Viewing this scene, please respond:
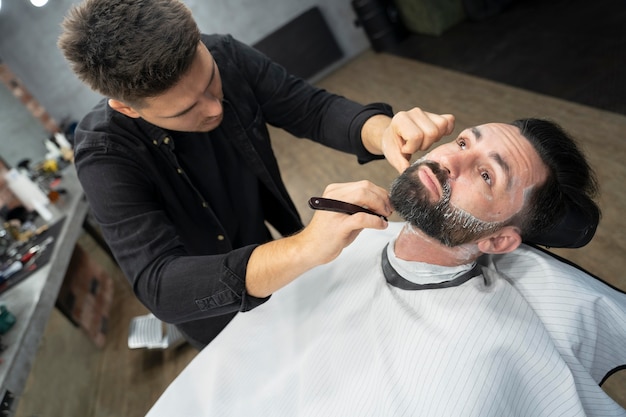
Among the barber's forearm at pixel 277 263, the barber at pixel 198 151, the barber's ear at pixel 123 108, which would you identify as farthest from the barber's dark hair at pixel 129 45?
the barber's forearm at pixel 277 263

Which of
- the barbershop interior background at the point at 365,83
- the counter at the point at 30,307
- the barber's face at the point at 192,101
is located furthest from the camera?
the barbershop interior background at the point at 365,83

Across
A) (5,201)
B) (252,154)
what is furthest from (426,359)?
(5,201)

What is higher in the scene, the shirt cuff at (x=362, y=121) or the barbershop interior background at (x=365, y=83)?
the shirt cuff at (x=362, y=121)

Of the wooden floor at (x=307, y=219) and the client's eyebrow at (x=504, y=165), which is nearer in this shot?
the client's eyebrow at (x=504, y=165)

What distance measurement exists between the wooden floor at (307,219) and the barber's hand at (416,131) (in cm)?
126

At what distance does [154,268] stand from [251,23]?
5461 millimetres

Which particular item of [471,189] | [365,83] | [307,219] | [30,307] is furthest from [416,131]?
[365,83]

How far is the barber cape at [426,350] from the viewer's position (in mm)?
1027

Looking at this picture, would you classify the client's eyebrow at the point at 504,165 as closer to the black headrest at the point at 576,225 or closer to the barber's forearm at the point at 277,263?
the black headrest at the point at 576,225

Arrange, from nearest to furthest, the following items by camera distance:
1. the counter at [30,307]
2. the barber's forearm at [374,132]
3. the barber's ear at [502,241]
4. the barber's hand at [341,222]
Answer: the barber's hand at [341,222] < the barber's ear at [502,241] < the barber's forearm at [374,132] < the counter at [30,307]

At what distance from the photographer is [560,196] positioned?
1162mm

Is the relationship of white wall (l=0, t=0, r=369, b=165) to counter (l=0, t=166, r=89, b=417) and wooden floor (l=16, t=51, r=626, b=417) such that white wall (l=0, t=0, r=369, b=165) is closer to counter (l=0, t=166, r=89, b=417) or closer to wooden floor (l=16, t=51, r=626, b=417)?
counter (l=0, t=166, r=89, b=417)

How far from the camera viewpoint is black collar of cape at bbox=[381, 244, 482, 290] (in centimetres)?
123

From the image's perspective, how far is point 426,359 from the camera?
1.10 metres
